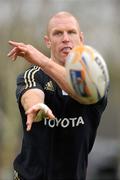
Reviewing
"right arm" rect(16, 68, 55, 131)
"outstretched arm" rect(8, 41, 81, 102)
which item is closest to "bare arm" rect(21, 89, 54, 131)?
"right arm" rect(16, 68, 55, 131)

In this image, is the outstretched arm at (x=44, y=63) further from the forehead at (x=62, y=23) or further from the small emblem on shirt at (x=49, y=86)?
the forehead at (x=62, y=23)

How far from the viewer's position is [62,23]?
11.4m

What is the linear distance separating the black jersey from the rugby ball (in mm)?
827

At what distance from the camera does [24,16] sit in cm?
3997

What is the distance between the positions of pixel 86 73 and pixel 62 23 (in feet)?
4.54

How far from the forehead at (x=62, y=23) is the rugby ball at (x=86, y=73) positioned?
1032mm

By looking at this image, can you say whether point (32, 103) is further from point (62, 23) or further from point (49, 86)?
point (62, 23)

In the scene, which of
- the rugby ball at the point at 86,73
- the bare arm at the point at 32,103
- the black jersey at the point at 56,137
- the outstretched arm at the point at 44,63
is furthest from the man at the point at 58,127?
the rugby ball at the point at 86,73

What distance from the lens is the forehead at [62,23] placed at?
11.3 meters

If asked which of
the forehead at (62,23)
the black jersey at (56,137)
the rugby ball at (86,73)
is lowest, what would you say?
the black jersey at (56,137)

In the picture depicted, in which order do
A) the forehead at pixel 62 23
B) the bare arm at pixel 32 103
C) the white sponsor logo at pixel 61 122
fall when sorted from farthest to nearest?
the forehead at pixel 62 23
the white sponsor logo at pixel 61 122
the bare arm at pixel 32 103

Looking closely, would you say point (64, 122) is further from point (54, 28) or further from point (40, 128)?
point (54, 28)

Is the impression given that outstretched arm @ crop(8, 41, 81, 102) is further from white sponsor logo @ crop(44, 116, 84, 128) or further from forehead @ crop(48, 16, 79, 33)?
forehead @ crop(48, 16, 79, 33)

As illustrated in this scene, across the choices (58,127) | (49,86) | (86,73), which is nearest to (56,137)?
(58,127)
